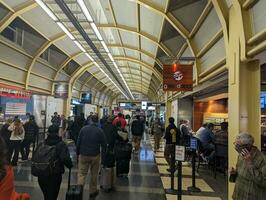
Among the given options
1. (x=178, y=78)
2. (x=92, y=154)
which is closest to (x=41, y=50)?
(x=178, y=78)

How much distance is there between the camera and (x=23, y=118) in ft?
45.6

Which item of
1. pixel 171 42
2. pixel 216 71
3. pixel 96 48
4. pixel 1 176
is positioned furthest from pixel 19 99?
pixel 1 176

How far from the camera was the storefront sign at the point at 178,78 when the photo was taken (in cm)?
1010

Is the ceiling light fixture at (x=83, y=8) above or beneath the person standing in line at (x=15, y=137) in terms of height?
above

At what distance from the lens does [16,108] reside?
13.8 meters

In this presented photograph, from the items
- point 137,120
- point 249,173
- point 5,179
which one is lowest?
point 249,173

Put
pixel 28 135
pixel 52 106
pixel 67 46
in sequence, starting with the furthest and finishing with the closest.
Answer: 1. pixel 52 106
2. pixel 67 46
3. pixel 28 135

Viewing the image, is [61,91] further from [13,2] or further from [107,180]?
[107,180]

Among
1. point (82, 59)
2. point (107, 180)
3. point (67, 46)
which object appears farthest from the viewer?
point (82, 59)

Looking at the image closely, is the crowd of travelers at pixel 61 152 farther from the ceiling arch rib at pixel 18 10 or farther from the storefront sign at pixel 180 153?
the ceiling arch rib at pixel 18 10

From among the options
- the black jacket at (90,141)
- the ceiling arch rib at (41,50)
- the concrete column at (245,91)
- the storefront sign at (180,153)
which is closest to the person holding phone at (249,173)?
the concrete column at (245,91)

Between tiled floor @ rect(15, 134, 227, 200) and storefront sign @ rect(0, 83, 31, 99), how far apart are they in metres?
4.16

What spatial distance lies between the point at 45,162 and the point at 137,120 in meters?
9.54

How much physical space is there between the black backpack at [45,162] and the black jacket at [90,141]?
1403 millimetres
